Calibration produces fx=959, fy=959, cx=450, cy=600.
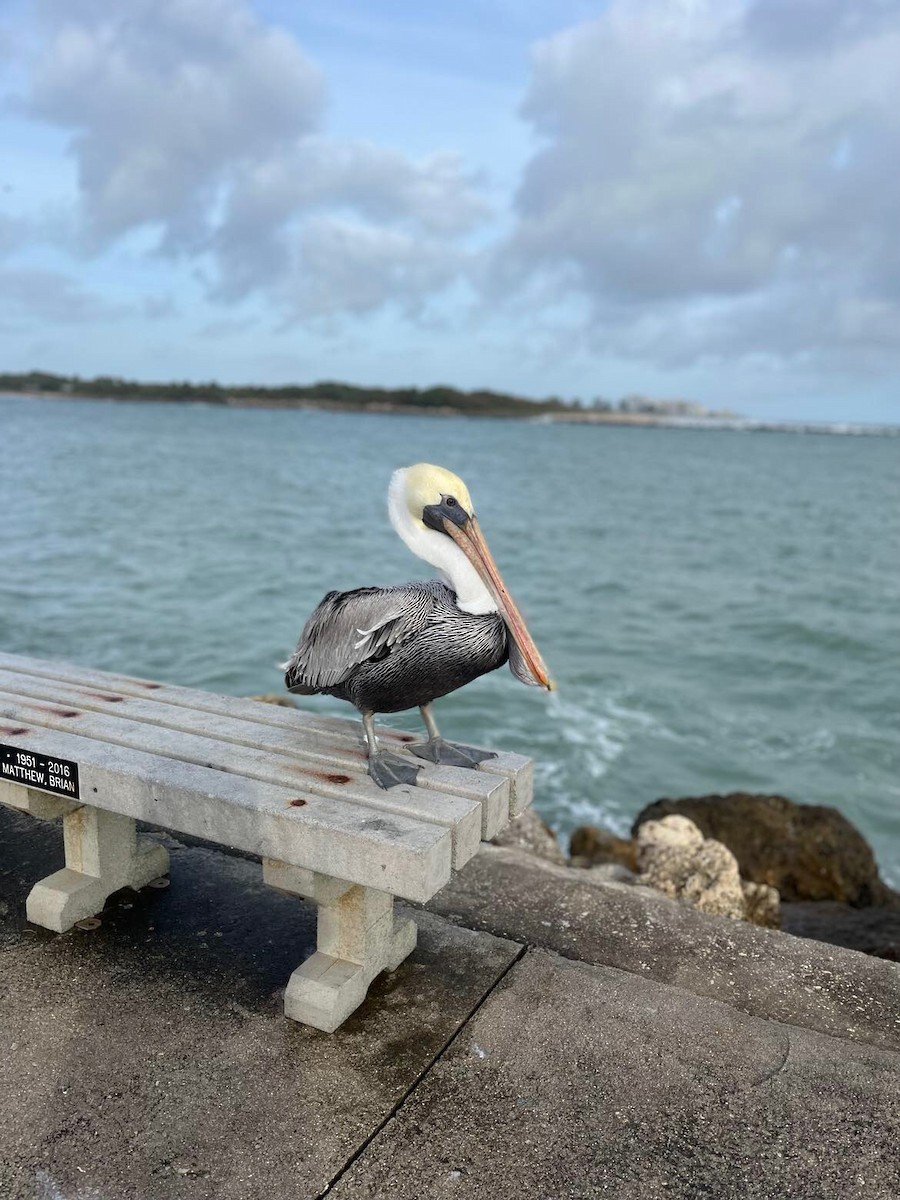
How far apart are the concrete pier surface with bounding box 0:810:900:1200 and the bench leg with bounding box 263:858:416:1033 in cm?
7

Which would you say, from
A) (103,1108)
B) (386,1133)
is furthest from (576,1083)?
(103,1108)

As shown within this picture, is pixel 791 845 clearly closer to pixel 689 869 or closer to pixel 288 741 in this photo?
pixel 689 869

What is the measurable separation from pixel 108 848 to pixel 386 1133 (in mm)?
1487

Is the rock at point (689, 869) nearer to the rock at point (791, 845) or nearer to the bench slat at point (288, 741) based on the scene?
the rock at point (791, 845)

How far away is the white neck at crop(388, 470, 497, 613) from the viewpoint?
285 cm

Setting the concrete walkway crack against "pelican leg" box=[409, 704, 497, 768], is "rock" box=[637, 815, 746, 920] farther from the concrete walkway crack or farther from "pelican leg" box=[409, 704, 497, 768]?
"pelican leg" box=[409, 704, 497, 768]

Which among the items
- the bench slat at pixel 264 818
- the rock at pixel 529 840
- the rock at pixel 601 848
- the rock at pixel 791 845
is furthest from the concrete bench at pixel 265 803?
the rock at pixel 791 845

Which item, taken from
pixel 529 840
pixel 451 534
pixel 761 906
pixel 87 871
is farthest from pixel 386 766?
pixel 761 906

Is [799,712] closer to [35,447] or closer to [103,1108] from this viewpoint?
[103,1108]

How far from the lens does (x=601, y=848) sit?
685 cm

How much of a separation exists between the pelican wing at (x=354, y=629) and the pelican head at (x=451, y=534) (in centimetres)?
11

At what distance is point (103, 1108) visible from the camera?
2432 millimetres

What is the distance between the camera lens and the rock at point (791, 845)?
6.81 metres

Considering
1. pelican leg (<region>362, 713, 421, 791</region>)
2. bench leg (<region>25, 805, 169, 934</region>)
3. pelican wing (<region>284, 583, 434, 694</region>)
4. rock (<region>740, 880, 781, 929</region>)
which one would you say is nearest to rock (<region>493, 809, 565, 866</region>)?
rock (<region>740, 880, 781, 929</region>)
